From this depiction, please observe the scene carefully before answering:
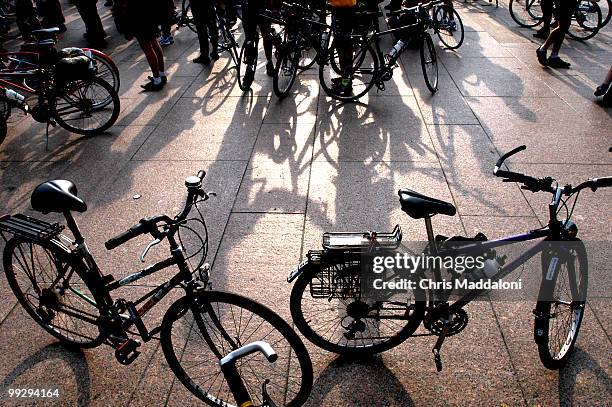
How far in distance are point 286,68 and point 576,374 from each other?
5456 millimetres

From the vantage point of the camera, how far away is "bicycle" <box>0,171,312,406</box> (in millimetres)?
2148

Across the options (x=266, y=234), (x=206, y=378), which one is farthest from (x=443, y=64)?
(x=206, y=378)

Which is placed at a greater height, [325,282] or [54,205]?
[54,205]

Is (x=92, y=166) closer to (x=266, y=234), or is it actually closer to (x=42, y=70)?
(x=42, y=70)

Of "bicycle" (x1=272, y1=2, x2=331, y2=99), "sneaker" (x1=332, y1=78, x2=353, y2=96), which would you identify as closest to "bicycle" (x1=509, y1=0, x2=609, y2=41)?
"sneaker" (x1=332, y1=78, x2=353, y2=96)

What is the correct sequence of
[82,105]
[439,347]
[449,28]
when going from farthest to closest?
[449,28] < [82,105] < [439,347]

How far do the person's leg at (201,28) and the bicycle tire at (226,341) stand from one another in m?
6.21

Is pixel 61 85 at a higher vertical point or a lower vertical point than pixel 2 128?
higher

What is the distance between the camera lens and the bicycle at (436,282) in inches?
91.4

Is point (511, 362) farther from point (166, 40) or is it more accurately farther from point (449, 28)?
point (166, 40)

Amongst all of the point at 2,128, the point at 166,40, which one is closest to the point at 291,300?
the point at 2,128

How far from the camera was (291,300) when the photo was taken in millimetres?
2672

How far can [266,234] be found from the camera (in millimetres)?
3879

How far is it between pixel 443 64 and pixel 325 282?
6384 millimetres
